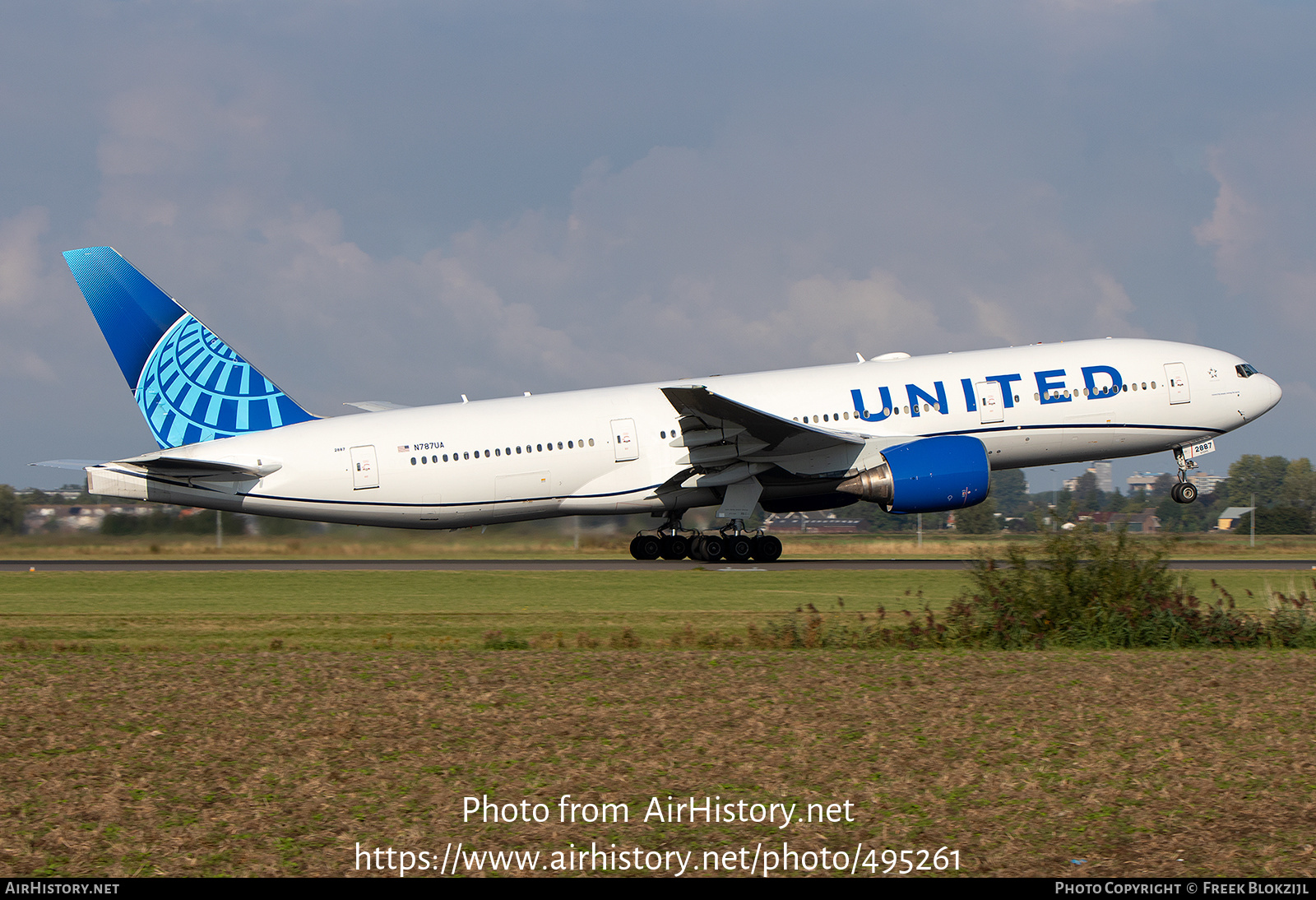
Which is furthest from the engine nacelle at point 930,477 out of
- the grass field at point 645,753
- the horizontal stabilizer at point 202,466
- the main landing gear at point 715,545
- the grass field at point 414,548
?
the horizontal stabilizer at point 202,466

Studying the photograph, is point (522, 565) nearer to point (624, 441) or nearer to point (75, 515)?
point (624, 441)

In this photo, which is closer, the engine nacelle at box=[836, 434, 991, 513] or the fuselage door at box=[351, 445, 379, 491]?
the engine nacelle at box=[836, 434, 991, 513]

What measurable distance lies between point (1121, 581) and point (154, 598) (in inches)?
620

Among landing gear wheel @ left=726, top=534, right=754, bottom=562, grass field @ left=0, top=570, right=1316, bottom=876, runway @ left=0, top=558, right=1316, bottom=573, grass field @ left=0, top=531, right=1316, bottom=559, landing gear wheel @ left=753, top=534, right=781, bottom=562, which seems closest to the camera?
grass field @ left=0, top=570, right=1316, bottom=876

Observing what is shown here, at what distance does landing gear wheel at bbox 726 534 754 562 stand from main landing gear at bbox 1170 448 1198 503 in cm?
1094

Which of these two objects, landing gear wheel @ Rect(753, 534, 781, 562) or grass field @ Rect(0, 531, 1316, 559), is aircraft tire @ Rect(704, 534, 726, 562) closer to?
landing gear wheel @ Rect(753, 534, 781, 562)

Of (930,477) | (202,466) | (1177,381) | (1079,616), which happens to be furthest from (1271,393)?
(202,466)

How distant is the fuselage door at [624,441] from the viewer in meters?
28.7

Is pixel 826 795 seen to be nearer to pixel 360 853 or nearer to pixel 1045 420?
pixel 360 853

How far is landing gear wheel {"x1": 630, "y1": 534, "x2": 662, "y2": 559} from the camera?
30.2 metres

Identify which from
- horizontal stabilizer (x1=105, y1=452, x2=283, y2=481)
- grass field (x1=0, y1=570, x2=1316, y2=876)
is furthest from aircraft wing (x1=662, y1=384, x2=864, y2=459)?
grass field (x1=0, y1=570, x2=1316, y2=876)

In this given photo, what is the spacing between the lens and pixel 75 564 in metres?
30.8

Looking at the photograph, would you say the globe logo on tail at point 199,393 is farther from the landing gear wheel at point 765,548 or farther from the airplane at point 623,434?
the landing gear wheel at point 765,548

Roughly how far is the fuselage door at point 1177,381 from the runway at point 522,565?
4101 mm
